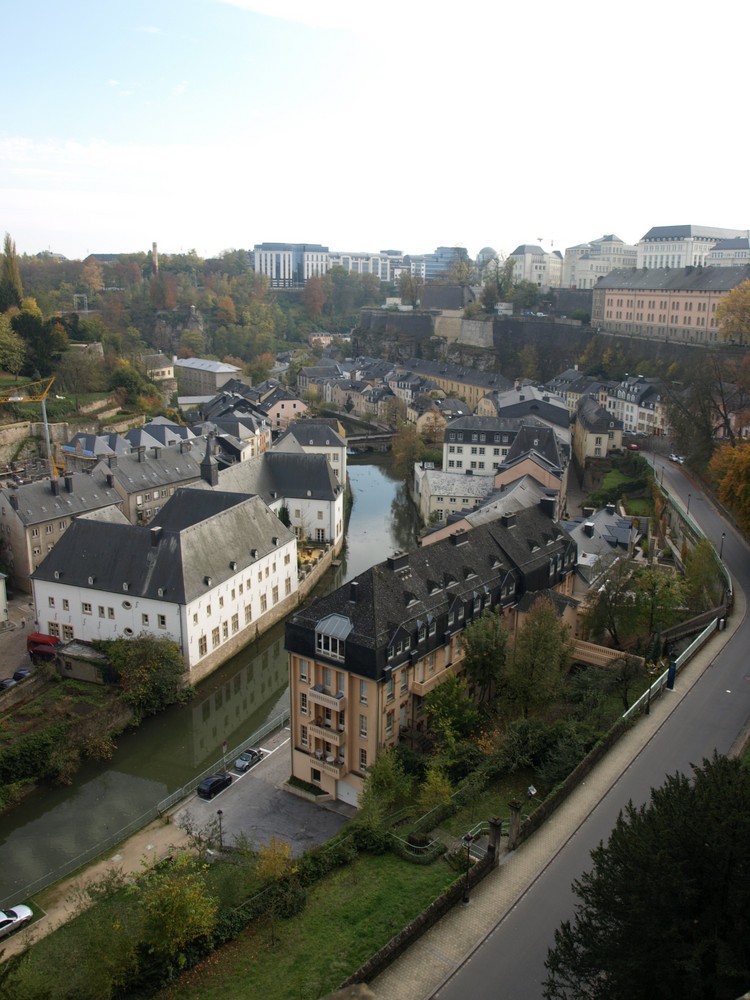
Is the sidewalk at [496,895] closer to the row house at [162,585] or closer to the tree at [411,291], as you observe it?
the row house at [162,585]

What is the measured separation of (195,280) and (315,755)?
3883 inches

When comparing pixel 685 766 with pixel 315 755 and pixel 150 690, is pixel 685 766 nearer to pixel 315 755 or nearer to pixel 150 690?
pixel 315 755

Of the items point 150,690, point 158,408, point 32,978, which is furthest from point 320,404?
point 32,978

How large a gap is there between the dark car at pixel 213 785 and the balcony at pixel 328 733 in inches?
96.7

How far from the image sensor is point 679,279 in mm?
60531

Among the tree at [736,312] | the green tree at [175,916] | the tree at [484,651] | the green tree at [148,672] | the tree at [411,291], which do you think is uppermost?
the tree at [411,291]

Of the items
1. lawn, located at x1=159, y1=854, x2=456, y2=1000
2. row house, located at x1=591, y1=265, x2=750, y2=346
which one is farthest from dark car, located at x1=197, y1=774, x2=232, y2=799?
row house, located at x1=591, y1=265, x2=750, y2=346

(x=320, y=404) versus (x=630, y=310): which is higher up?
(x=630, y=310)

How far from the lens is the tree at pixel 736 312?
46219 millimetres

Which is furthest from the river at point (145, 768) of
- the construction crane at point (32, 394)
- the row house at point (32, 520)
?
the construction crane at point (32, 394)

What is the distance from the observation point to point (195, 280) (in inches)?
4245

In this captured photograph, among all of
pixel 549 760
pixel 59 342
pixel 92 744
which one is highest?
pixel 59 342

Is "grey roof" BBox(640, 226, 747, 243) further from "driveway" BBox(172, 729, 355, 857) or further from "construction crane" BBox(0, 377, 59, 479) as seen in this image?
"driveway" BBox(172, 729, 355, 857)

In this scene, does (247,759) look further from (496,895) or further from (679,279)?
(679,279)
